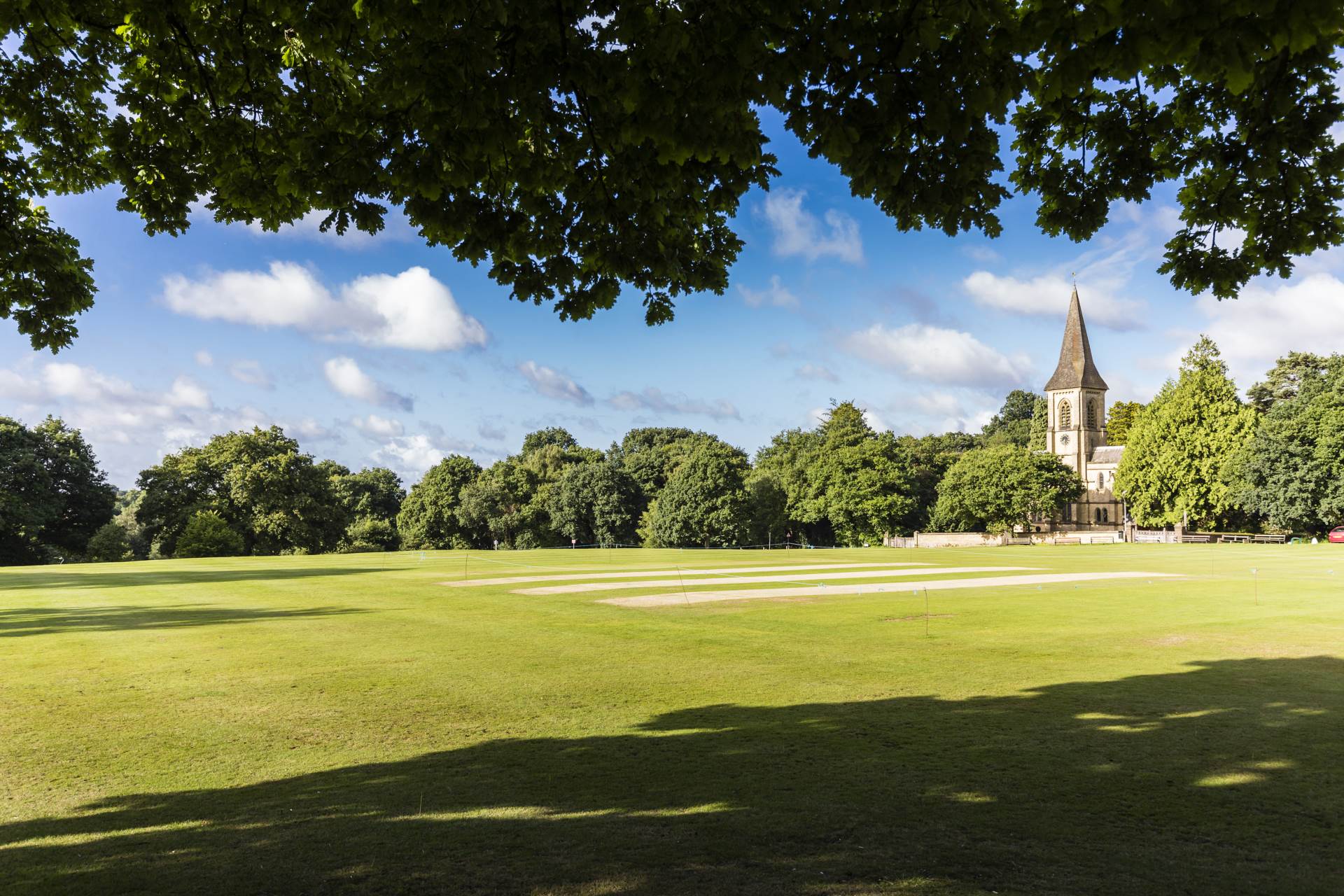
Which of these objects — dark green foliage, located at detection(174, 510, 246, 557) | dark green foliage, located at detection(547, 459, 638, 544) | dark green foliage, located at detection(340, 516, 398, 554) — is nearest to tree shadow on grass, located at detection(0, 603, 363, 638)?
dark green foliage, located at detection(174, 510, 246, 557)

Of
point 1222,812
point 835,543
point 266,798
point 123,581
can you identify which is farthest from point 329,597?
point 835,543

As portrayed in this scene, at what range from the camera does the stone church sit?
112938mm

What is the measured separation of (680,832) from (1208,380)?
90379 millimetres

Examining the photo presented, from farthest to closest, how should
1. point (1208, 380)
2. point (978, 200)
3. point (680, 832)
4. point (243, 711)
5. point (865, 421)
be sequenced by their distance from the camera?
point (865, 421), point (1208, 380), point (243, 711), point (978, 200), point (680, 832)

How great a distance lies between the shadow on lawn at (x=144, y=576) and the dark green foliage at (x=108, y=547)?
22.7m

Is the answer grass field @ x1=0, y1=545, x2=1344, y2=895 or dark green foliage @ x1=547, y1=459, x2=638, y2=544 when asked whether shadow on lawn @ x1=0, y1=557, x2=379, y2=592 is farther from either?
dark green foliage @ x1=547, y1=459, x2=638, y2=544

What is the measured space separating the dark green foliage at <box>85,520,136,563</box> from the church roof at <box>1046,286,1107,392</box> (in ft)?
360

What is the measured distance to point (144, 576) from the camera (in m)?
33.7

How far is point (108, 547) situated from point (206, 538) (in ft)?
25.9

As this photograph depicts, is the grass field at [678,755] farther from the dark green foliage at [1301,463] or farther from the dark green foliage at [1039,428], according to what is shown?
the dark green foliage at [1039,428]

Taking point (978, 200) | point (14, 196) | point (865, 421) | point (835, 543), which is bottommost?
point (835, 543)

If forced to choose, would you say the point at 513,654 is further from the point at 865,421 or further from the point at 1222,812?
the point at 865,421

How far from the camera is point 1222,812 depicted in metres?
6.60

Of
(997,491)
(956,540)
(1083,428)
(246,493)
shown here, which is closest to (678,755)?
(246,493)
